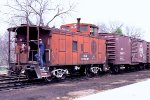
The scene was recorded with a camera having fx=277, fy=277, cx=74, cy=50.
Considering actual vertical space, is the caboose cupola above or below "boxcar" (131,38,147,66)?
above

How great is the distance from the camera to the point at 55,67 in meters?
16.4

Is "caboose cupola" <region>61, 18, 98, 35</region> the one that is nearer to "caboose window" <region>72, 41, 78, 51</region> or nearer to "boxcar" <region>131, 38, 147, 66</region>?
"caboose window" <region>72, 41, 78, 51</region>

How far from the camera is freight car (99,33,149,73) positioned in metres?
23.0

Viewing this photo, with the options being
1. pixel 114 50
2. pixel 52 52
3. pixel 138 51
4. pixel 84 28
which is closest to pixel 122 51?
pixel 114 50

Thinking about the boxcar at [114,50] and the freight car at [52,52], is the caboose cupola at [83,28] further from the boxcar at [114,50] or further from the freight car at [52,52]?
the boxcar at [114,50]

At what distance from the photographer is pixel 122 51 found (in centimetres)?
2436

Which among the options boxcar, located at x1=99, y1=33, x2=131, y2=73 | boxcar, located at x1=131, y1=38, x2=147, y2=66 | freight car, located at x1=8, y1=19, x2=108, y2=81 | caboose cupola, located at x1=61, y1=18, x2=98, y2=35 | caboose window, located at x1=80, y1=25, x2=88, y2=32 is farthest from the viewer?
boxcar, located at x1=131, y1=38, x2=147, y2=66

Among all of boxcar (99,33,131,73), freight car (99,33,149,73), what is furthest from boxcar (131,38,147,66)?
boxcar (99,33,131,73)

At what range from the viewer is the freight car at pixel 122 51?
905 inches

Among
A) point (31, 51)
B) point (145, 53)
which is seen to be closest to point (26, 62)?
point (31, 51)

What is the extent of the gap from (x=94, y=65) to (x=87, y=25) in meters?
3.13

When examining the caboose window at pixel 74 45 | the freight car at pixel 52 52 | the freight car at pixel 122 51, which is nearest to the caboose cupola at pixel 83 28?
the freight car at pixel 52 52

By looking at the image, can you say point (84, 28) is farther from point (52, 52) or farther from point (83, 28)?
point (52, 52)

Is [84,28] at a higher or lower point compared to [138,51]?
higher
